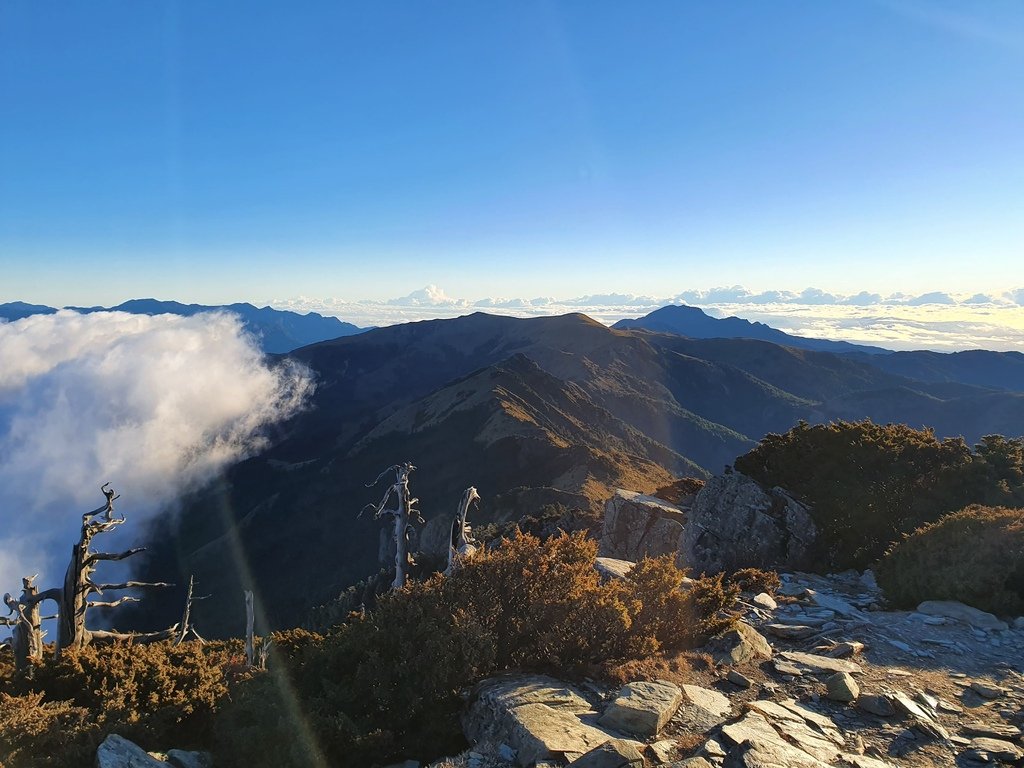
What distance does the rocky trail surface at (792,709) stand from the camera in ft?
19.0

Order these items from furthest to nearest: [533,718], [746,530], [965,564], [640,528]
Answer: [640,528] → [746,530] → [965,564] → [533,718]

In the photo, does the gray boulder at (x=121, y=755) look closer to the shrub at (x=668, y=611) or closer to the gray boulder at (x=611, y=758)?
the gray boulder at (x=611, y=758)

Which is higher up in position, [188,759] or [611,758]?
[611,758]

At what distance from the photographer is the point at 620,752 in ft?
17.5

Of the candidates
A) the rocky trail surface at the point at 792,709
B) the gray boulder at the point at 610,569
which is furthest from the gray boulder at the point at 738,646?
the gray boulder at the point at 610,569

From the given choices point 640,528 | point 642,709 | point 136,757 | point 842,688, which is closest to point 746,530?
point 640,528

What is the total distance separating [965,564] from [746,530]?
6532 millimetres

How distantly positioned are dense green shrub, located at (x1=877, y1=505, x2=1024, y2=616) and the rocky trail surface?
100cm

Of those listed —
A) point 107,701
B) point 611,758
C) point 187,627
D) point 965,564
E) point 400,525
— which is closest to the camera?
point 611,758

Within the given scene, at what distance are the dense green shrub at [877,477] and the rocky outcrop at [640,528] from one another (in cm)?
360

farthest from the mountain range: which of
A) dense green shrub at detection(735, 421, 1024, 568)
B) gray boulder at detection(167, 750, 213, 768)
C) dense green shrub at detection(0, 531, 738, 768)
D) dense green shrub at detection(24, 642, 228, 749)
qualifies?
gray boulder at detection(167, 750, 213, 768)

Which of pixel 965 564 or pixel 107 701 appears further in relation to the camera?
pixel 965 564

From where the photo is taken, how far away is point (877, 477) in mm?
18250

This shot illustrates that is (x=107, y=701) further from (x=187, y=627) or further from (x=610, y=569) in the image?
(x=187, y=627)
